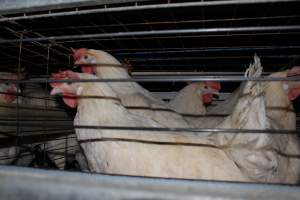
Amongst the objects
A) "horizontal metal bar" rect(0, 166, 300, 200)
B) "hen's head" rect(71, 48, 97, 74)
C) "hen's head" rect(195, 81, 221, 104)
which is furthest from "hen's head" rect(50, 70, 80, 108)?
"hen's head" rect(195, 81, 221, 104)

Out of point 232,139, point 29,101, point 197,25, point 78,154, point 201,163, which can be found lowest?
point 78,154

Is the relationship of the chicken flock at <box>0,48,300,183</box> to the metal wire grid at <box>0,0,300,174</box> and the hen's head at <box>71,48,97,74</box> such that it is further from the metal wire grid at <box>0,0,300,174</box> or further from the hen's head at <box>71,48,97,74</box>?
the hen's head at <box>71,48,97,74</box>

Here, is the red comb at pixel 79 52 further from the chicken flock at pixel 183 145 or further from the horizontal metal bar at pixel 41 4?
the horizontal metal bar at pixel 41 4

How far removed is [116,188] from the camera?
0.65 m

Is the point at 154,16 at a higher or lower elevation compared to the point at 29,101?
higher

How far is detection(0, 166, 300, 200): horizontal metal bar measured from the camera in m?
0.58

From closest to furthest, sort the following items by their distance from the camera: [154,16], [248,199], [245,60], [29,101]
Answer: [248,199] < [154,16] < [245,60] < [29,101]

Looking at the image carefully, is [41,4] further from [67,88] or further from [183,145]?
[183,145]

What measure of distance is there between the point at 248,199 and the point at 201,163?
1.78ft

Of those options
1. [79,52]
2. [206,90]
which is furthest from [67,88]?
[206,90]

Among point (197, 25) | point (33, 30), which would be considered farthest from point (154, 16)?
point (33, 30)

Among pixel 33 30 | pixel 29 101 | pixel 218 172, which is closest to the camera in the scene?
pixel 218 172

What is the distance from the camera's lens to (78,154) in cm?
209

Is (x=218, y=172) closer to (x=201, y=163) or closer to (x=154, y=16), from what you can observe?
(x=201, y=163)
